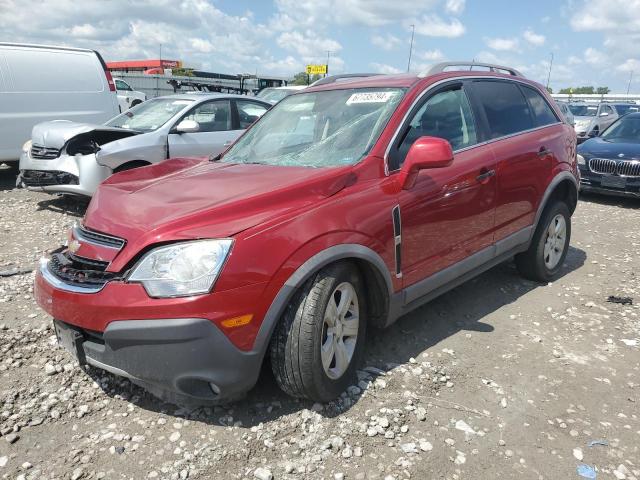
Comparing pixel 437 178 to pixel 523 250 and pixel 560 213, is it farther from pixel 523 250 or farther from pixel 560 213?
pixel 560 213

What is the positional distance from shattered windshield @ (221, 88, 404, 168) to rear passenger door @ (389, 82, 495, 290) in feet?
0.70

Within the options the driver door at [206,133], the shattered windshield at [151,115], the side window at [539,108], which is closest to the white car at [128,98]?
the shattered windshield at [151,115]

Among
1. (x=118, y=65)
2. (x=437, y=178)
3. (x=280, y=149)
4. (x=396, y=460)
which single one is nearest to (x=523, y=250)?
(x=437, y=178)

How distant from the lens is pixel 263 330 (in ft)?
8.21

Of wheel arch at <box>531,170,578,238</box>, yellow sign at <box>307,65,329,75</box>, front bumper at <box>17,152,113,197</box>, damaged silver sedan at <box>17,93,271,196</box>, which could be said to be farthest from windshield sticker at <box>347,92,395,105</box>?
yellow sign at <box>307,65,329,75</box>

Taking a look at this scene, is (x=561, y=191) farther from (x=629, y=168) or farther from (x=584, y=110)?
(x=584, y=110)

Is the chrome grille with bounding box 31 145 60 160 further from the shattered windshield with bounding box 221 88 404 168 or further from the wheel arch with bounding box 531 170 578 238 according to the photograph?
the wheel arch with bounding box 531 170 578 238

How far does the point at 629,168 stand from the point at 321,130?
23.0 ft

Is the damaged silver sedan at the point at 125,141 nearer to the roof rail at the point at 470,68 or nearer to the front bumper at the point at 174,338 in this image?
the roof rail at the point at 470,68

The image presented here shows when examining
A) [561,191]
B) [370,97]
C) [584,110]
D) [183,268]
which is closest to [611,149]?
[561,191]

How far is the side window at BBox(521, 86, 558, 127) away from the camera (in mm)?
4703

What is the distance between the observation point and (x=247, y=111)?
323 inches

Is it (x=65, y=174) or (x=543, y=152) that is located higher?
(x=543, y=152)

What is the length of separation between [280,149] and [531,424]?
7.48 feet
